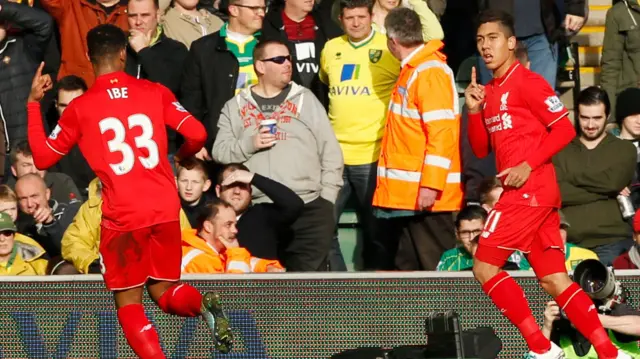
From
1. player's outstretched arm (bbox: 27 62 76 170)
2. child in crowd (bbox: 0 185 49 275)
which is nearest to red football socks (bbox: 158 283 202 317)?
player's outstretched arm (bbox: 27 62 76 170)

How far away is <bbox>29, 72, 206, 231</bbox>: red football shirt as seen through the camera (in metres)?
8.51

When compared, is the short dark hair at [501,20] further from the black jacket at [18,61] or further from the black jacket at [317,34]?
the black jacket at [18,61]

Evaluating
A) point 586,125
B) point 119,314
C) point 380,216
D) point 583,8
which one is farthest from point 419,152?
point 119,314

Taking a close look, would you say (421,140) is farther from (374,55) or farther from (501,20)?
(501,20)

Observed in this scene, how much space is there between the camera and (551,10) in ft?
38.7

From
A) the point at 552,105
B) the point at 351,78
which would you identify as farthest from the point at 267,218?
Result: the point at 552,105

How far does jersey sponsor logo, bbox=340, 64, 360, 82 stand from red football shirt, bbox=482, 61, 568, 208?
2.44 metres

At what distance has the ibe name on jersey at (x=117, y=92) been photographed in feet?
28.1

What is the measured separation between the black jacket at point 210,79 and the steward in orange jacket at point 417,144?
1.39 metres

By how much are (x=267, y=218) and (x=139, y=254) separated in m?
2.29

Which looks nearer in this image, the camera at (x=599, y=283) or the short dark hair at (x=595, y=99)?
the camera at (x=599, y=283)

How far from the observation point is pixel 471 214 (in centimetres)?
1020

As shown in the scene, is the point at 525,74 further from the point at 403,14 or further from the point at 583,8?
the point at 583,8

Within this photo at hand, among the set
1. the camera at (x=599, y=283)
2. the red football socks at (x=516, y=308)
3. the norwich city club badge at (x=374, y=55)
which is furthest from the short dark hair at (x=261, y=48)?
the camera at (x=599, y=283)
